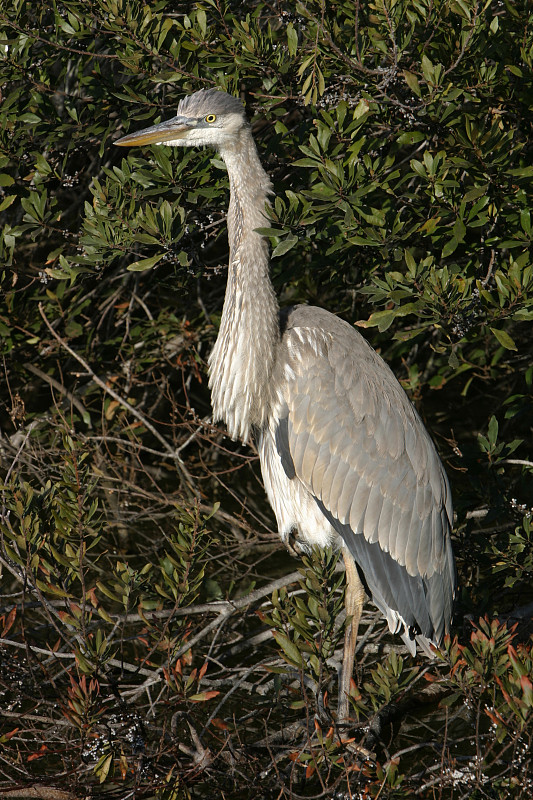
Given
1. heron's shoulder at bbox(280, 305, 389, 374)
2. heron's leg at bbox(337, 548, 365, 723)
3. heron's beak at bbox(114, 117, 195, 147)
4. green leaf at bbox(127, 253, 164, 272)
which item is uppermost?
heron's beak at bbox(114, 117, 195, 147)

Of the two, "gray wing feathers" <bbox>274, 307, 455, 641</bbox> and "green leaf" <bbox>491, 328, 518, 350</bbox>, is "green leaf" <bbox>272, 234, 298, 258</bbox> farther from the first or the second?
"green leaf" <bbox>491, 328, 518, 350</bbox>

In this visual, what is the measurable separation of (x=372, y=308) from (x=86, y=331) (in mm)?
1887

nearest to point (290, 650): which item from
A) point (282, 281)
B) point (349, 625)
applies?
point (349, 625)

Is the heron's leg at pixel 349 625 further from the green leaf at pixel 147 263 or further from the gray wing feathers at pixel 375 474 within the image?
the green leaf at pixel 147 263

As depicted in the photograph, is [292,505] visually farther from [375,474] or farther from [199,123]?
[199,123]

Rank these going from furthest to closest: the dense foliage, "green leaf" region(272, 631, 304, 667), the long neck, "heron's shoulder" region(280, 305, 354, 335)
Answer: "heron's shoulder" region(280, 305, 354, 335) < the long neck < the dense foliage < "green leaf" region(272, 631, 304, 667)

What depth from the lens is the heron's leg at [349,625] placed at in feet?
11.4

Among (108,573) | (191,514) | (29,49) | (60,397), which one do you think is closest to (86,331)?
(60,397)

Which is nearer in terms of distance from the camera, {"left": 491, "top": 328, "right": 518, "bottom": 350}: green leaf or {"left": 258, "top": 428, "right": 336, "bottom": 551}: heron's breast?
{"left": 491, "top": 328, "right": 518, "bottom": 350}: green leaf

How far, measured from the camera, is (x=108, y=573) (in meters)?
4.98

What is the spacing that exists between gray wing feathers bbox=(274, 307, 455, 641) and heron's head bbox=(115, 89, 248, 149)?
0.99m

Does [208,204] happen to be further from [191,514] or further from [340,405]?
[191,514]

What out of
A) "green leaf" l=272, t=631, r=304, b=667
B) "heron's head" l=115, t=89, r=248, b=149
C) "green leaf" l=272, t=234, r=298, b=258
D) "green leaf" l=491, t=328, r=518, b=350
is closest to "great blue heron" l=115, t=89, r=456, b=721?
"heron's head" l=115, t=89, r=248, b=149

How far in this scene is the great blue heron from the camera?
3.58 meters
